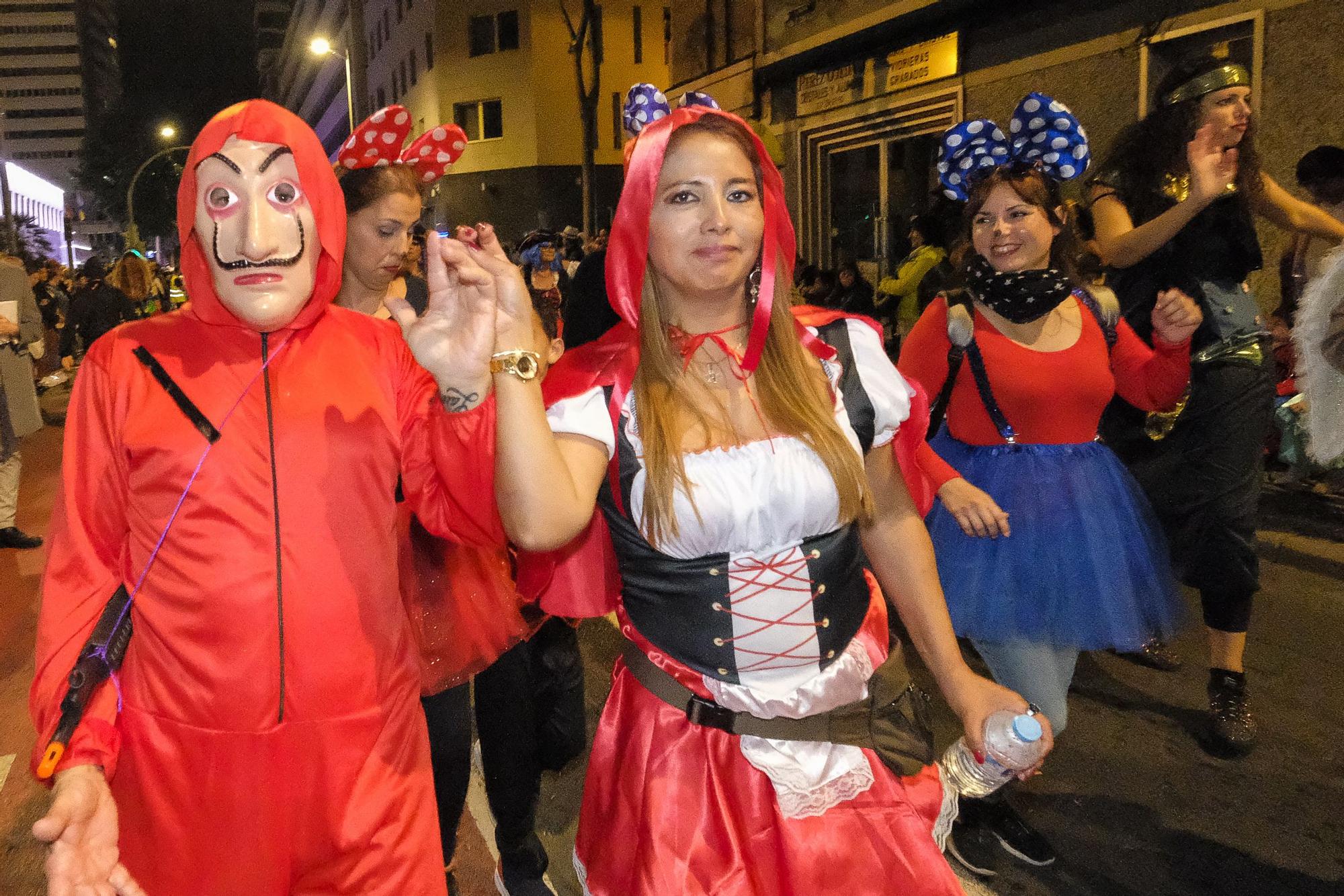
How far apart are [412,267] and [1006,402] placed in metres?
2.59

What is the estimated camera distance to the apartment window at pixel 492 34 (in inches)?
1433

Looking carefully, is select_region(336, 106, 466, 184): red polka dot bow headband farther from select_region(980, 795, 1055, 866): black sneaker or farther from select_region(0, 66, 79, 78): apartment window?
select_region(0, 66, 79, 78): apartment window

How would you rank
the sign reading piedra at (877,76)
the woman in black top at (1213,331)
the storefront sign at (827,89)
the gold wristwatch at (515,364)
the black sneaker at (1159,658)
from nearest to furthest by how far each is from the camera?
the gold wristwatch at (515,364)
the woman in black top at (1213,331)
the black sneaker at (1159,658)
the sign reading piedra at (877,76)
the storefront sign at (827,89)

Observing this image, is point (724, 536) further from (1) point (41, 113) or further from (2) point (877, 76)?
Result: (1) point (41, 113)

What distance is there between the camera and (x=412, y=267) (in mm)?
4273

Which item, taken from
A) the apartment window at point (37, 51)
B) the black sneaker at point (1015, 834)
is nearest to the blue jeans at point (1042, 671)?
the black sneaker at point (1015, 834)

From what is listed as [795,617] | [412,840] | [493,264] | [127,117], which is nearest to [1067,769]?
[795,617]

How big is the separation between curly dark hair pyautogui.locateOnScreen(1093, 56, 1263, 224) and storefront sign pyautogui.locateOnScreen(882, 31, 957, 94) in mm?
8850

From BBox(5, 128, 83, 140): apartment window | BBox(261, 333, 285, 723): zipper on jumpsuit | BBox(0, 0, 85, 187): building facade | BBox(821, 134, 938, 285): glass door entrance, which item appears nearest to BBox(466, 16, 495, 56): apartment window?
BBox(821, 134, 938, 285): glass door entrance

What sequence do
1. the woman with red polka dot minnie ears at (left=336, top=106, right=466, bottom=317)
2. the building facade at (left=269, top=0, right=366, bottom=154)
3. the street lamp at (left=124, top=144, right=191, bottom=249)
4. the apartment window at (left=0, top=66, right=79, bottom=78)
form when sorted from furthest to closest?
the apartment window at (left=0, top=66, right=79, bottom=78), the building facade at (left=269, top=0, right=366, bottom=154), the street lamp at (left=124, top=144, right=191, bottom=249), the woman with red polka dot minnie ears at (left=336, top=106, right=466, bottom=317)

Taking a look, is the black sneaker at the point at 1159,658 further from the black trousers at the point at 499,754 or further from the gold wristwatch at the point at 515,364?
the gold wristwatch at the point at 515,364

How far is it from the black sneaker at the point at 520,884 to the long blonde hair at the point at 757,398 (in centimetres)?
163

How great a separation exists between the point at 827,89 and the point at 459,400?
46.1ft

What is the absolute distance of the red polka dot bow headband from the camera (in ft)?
10.3
